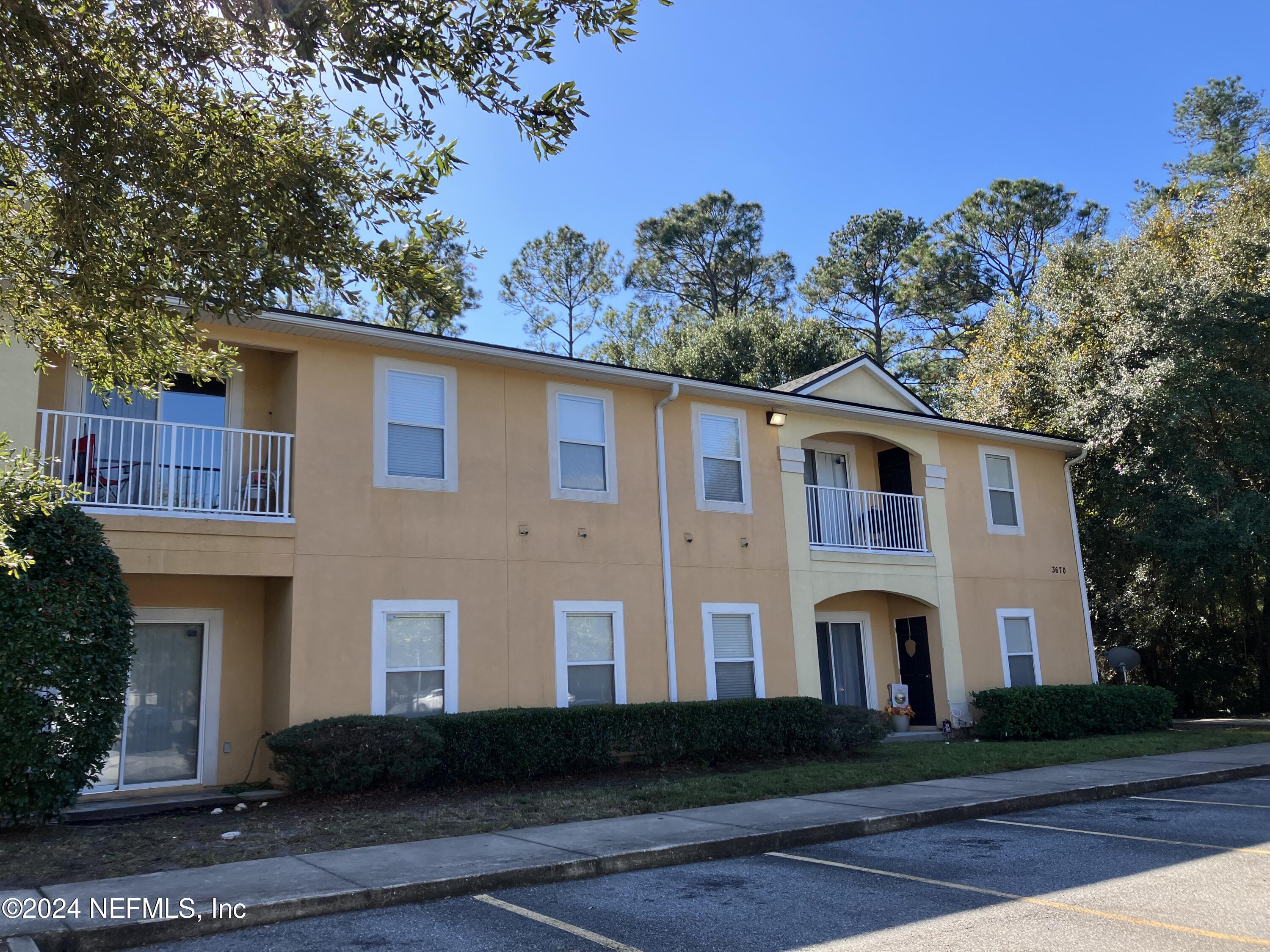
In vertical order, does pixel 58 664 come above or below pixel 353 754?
above

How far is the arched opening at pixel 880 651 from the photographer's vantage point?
17.1 m

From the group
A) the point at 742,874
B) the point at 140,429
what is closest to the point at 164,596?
the point at 140,429

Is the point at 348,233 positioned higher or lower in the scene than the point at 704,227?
lower

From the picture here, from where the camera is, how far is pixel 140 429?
11609 millimetres

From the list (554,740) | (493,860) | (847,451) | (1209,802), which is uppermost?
(847,451)

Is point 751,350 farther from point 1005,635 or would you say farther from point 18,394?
point 18,394

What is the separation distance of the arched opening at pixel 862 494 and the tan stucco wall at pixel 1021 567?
0.75 m

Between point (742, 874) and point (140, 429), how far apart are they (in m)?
8.75

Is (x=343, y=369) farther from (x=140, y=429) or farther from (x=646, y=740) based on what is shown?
(x=646, y=740)

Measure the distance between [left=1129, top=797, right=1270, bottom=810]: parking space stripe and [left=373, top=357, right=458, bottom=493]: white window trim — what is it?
348 inches

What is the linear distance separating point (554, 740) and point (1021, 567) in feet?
35.0

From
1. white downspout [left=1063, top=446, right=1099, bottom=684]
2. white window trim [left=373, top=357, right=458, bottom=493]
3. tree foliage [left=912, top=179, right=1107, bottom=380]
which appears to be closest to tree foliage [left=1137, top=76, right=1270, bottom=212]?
tree foliage [left=912, top=179, right=1107, bottom=380]

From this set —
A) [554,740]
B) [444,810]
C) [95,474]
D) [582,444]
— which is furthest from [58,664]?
[582,444]

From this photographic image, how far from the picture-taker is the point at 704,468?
49.4 ft
